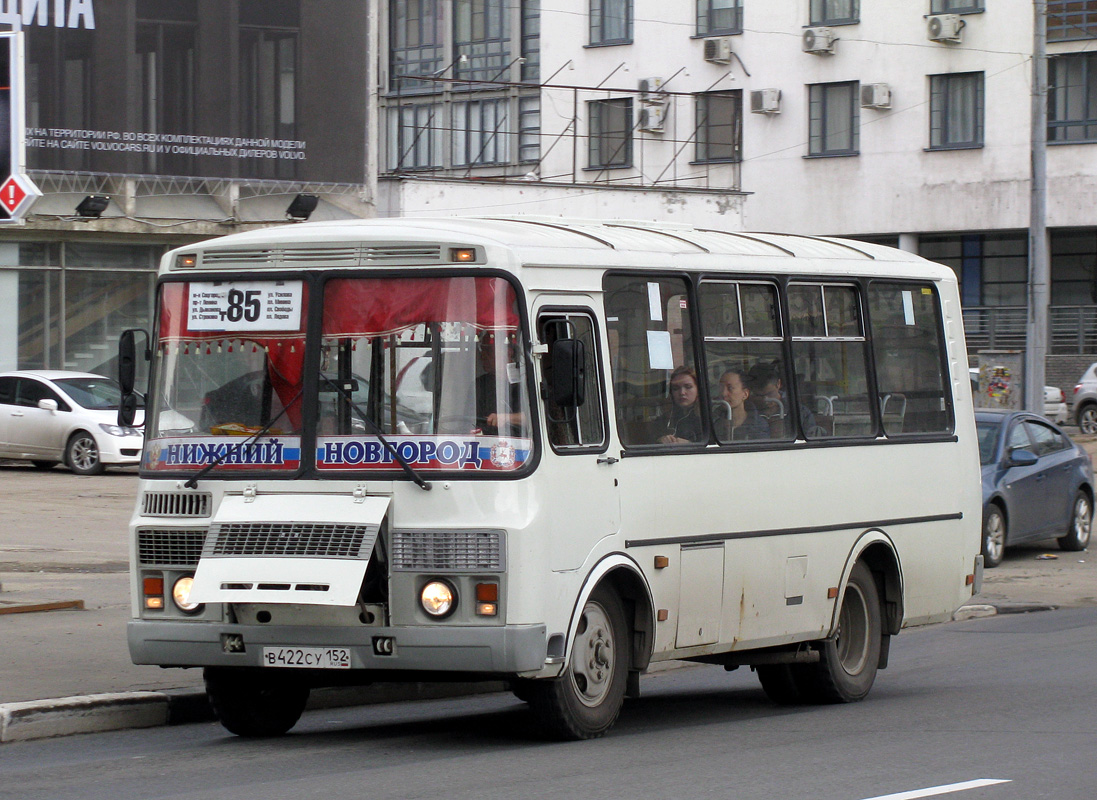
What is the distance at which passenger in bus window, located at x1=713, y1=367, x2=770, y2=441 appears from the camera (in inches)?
392

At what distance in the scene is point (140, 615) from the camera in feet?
29.3

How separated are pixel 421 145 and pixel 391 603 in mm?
45667

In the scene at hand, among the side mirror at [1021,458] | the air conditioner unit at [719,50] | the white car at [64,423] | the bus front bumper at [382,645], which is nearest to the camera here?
the bus front bumper at [382,645]

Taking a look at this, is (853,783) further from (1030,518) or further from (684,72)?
(684,72)

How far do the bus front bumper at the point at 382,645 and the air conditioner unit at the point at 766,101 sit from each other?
42515 millimetres

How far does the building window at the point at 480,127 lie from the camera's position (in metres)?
53.4

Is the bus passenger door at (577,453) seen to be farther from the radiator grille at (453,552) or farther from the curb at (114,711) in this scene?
the curb at (114,711)

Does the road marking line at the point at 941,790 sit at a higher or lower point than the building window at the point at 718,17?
lower

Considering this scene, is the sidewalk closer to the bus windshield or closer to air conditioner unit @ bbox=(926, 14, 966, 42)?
the bus windshield

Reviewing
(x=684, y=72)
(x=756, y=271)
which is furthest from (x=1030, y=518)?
(x=684, y=72)

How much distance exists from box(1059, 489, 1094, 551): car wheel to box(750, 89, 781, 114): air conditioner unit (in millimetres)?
29891

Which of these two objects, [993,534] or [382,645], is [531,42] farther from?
[382,645]

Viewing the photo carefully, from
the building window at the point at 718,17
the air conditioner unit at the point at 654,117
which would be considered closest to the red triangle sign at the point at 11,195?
the air conditioner unit at the point at 654,117

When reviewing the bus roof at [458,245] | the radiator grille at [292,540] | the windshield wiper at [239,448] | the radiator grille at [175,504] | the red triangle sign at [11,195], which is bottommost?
the radiator grille at [292,540]
